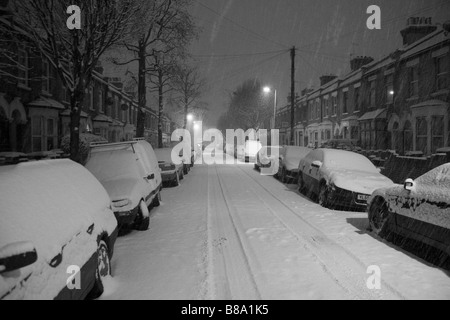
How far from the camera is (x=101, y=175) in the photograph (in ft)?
27.5

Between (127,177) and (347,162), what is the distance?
22.7 ft

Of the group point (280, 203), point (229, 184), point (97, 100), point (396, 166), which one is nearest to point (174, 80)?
point (97, 100)

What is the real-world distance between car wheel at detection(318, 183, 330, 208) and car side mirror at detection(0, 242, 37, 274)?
28.9 ft

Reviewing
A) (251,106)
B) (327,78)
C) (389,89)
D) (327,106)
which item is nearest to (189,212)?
(389,89)

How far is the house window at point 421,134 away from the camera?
804 inches

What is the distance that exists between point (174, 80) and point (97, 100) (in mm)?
6919

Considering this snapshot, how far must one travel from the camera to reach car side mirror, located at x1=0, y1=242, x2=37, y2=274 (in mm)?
2615

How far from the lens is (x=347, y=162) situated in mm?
11727

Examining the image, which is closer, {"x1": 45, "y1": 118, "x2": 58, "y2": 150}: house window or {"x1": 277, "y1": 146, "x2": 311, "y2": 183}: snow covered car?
{"x1": 277, "y1": 146, "x2": 311, "y2": 183}: snow covered car

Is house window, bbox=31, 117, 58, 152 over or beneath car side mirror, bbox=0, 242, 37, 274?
over

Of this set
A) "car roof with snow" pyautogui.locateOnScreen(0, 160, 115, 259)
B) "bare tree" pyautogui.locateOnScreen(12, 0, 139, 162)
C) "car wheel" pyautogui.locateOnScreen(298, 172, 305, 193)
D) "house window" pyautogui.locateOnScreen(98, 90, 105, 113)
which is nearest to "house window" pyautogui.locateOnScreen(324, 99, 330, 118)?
"house window" pyautogui.locateOnScreen(98, 90, 105, 113)

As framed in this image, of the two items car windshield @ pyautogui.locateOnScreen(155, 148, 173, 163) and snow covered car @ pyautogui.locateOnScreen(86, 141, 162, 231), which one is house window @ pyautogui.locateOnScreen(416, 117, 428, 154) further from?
snow covered car @ pyautogui.locateOnScreen(86, 141, 162, 231)

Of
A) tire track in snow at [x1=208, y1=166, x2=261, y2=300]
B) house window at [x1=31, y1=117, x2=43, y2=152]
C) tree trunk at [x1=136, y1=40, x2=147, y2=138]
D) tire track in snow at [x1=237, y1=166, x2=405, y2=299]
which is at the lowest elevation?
tire track in snow at [x1=208, y1=166, x2=261, y2=300]
